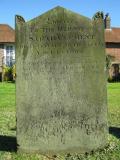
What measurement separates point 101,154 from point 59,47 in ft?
6.84

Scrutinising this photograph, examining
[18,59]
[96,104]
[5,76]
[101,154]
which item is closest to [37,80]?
[18,59]

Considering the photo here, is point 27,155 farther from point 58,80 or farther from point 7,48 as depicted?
point 7,48

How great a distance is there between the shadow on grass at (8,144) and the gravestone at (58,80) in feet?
1.16

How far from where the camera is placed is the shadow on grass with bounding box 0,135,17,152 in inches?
346

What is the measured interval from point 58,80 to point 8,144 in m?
1.76

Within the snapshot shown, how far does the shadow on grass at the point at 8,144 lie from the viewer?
8789 mm

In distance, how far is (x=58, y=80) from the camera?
8.48 m

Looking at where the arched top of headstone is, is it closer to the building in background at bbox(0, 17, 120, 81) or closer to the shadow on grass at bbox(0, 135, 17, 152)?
the shadow on grass at bbox(0, 135, 17, 152)

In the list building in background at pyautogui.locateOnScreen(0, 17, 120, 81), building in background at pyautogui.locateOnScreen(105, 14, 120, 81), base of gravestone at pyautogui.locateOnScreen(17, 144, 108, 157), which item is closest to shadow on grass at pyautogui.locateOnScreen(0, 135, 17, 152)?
base of gravestone at pyautogui.locateOnScreen(17, 144, 108, 157)

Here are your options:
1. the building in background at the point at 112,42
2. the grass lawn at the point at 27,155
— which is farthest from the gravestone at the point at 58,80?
the building in background at the point at 112,42

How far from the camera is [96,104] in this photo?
335 inches

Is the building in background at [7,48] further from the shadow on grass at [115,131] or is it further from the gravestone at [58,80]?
the gravestone at [58,80]

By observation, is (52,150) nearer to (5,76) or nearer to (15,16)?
(15,16)

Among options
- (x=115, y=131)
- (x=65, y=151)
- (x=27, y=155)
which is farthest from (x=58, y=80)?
(x=115, y=131)
